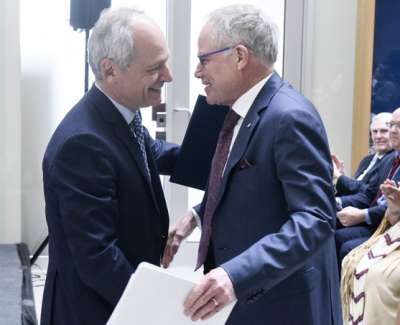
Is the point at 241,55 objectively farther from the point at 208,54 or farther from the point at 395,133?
the point at 395,133

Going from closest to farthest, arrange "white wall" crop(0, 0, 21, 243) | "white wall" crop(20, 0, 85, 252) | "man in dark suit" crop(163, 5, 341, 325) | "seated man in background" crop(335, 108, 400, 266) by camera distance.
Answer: "man in dark suit" crop(163, 5, 341, 325) < "seated man in background" crop(335, 108, 400, 266) < "white wall" crop(0, 0, 21, 243) < "white wall" crop(20, 0, 85, 252)

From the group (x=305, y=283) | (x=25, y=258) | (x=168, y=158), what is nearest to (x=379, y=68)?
(x=25, y=258)

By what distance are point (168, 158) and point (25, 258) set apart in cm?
233

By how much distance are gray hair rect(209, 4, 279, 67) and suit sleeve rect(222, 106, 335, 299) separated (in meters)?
0.19

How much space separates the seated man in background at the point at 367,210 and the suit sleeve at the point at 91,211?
2474 mm

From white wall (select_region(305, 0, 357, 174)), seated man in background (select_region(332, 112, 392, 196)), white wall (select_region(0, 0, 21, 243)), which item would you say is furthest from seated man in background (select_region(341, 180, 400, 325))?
white wall (select_region(0, 0, 21, 243))

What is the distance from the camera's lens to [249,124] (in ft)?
5.00

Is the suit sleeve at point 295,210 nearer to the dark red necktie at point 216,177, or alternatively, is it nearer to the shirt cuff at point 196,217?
the dark red necktie at point 216,177

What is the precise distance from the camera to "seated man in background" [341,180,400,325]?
2.99 m

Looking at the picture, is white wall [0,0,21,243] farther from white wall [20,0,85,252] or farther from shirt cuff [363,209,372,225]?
shirt cuff [363,209,372,225]

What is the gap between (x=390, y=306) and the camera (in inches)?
117

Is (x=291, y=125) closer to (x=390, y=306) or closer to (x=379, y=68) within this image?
(x=390, y=306)

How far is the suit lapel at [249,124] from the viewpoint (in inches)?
59.5

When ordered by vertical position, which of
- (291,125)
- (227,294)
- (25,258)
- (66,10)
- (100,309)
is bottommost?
(25,258)
